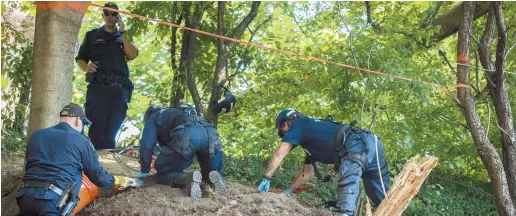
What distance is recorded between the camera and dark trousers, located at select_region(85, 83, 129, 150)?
8.14 m

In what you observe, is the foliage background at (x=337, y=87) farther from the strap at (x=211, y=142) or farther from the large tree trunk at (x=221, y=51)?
the strap at (x=211, y=142)

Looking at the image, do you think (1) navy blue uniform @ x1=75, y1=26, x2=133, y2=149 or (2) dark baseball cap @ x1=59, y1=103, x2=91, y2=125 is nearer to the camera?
(2) dark baseball cap @ x1=59, y1=103, x2=91, y2=125

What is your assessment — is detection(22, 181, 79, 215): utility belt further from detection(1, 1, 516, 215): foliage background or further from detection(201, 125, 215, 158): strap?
detection(1, 1, 516, 215): foliage background

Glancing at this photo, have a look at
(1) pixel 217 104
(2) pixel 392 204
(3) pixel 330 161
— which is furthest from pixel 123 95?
(2) pixel 392 204

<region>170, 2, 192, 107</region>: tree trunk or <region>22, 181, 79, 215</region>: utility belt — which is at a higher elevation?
<region>170, 2, 192, 107</region>: tree trunk

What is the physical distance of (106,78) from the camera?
8102mm

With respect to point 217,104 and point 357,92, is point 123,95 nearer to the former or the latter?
point 217,104

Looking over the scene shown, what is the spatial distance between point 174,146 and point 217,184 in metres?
0.63

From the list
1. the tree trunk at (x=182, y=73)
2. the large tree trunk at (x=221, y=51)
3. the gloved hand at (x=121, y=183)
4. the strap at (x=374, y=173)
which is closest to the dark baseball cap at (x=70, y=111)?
the gloved hand at (x=121, y=183)

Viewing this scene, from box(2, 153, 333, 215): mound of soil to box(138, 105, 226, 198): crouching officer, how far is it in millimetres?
153

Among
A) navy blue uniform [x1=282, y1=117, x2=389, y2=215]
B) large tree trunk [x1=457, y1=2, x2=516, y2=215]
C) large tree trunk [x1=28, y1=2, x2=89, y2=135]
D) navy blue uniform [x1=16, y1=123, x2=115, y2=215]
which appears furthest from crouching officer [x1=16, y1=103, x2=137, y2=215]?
large tree trunk [x1=457, y1=2, x2=516, y2=215]

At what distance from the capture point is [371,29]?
27.7 feet

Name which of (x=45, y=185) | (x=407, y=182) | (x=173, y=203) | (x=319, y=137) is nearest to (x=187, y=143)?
(x=173, y=203)

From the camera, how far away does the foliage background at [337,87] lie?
318 inches
